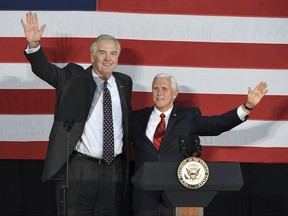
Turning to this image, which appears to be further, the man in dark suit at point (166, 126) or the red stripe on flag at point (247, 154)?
the red stripe on flag at point (247, 154)

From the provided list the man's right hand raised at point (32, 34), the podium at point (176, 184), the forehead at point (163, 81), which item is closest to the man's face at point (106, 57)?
the forehead at point (163, 81)

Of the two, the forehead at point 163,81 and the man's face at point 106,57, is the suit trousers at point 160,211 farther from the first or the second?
the man's face at point 106,57

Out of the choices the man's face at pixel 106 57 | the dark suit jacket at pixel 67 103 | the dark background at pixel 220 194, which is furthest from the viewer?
the dark background at pixel 220 194

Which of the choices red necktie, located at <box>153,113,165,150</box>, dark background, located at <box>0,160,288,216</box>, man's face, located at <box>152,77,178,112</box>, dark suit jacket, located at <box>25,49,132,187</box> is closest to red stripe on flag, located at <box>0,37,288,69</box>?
dark suit jacket, located at <box>25,49,132,187</box>

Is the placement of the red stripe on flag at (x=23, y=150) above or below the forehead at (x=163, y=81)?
below

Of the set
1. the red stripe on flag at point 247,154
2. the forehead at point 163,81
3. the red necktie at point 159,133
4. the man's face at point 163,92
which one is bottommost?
the red stripe on flag at point 247,154

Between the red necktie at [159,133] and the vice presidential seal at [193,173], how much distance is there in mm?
788

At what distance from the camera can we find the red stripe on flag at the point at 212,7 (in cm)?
426

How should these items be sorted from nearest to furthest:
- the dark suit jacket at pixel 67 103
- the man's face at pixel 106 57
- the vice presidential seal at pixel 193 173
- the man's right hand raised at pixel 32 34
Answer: the vice presidential seal at pixel 193 173, the man's right hand raised at pixel 32 34, the dark suit jacket at pixel 67 103, the man's face at pixel 106 57

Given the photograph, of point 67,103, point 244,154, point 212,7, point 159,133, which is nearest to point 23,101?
point 67,103

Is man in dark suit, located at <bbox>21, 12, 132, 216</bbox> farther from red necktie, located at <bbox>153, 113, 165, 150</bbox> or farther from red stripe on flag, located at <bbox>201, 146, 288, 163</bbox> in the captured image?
red stripe on flag, located at <bbox>201, 146, 288, 163</bbox>

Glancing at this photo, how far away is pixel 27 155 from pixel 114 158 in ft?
2.43

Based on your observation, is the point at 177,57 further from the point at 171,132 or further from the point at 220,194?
the point at 220,194

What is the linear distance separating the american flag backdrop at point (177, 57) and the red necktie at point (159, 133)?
1.50 feet
